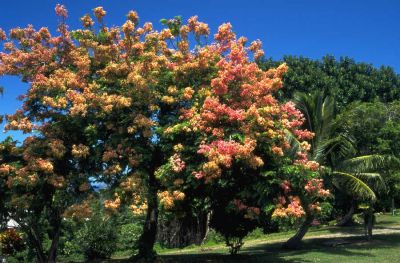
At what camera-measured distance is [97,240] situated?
63.4 feet

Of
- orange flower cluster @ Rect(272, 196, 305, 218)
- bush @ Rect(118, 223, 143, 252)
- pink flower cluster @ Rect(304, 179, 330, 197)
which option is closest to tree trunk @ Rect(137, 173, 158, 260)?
orange flower cluster @ Rect(272, 196, 305, 218)

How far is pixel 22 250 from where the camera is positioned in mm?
18703

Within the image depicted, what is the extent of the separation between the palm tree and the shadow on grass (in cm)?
135

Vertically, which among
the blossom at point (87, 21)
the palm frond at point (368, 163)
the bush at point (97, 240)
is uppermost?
the blossom at point (87, 21)

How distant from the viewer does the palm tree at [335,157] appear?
19359 mm

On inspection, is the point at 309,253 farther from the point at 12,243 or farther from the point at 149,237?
the point at 12,243

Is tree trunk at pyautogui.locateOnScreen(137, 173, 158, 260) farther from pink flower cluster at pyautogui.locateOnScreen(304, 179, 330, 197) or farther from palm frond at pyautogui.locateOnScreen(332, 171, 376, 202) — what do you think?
palm frond at pyautogui.locateOnScreen(332, 171, 376, 202)

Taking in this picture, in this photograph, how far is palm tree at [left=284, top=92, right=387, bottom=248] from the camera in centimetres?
1936

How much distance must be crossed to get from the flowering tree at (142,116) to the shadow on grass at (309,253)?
2.22 metres

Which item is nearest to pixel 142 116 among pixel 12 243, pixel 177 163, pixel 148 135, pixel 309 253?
pixel 148 135

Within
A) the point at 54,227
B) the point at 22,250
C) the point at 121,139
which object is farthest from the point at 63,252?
the point at 121,139

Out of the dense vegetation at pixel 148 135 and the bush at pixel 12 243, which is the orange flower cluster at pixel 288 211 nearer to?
the dense vegetation at pixel 148 135

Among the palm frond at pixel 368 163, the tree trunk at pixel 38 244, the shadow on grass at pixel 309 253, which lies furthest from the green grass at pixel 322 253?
the palm frond at pixel 368 163

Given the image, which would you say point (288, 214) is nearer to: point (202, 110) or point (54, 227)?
point (202, 110)
